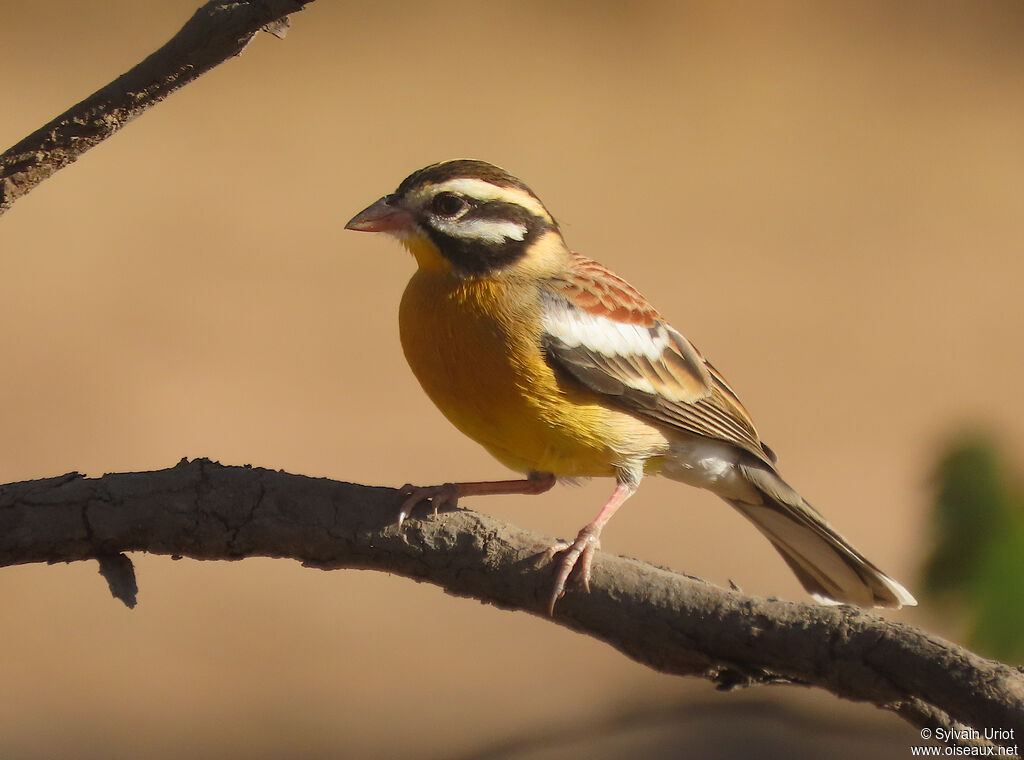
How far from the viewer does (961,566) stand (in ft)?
12.2

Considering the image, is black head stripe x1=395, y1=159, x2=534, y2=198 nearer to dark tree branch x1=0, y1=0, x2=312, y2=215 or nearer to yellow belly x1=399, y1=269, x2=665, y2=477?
yellow belly x1=399, y1=269, x2=665, y2=477

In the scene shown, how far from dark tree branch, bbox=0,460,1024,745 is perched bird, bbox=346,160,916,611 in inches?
8.1

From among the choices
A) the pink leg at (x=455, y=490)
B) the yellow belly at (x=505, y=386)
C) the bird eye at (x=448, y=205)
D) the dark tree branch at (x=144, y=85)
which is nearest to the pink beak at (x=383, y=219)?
the bird eye at (x=448, y=205)

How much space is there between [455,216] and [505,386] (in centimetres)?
74

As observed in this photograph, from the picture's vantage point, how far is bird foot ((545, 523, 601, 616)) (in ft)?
11.5

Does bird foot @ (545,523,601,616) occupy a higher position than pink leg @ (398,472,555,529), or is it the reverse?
pink leg @ (398,472,555,529)

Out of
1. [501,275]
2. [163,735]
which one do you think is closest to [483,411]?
[501,275]

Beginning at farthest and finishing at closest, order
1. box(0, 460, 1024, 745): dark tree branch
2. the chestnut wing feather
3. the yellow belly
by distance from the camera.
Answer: the chestnut wing feather, the yellow belly, box(0, 460, 1024, 745): dark tree branch

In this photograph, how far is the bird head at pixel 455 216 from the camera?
175 inches

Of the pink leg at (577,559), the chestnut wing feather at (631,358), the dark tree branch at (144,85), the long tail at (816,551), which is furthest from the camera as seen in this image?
the long tail at (816,551)

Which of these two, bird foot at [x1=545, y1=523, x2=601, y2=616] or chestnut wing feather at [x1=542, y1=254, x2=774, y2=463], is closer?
bird foot at [x1=545, y1=523, x2=601, y2=616]

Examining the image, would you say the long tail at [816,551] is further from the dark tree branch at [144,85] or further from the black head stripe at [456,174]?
the dark tree branch at [144,85]

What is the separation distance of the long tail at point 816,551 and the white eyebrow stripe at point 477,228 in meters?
1.43

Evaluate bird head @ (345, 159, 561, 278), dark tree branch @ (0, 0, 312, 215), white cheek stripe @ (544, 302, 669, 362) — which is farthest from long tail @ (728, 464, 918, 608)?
dark tree branch @ (0, 0, 312, 215)
